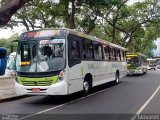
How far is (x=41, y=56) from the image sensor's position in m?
13.5

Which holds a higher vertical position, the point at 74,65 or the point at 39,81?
the point at 74,65

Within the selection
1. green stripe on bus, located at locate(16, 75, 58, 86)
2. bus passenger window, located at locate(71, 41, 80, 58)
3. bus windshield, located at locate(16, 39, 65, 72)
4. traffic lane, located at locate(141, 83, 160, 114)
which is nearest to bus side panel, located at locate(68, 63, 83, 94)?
bus passenger window, located at locate(71, 41, 80, 58)

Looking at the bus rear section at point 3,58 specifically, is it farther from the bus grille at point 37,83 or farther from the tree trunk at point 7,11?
the bus grille at point 37,83

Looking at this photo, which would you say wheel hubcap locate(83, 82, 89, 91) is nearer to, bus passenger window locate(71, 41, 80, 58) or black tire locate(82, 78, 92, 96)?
black tire locate(82, 78, 92, 96)

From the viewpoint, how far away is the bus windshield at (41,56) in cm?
1333

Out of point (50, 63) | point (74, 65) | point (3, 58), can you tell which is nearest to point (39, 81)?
point (50, 63)

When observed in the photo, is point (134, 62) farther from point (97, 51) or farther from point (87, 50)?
point (87, 50)

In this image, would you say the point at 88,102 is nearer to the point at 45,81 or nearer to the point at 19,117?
the point at 45,81

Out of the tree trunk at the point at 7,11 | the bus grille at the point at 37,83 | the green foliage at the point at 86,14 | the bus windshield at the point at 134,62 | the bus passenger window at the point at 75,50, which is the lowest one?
the bus grille at the point at 37,83

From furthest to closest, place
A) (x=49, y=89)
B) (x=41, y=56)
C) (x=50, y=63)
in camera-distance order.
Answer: (x=41, y=56) → (x=50, y=63) → (x=49, y=89)

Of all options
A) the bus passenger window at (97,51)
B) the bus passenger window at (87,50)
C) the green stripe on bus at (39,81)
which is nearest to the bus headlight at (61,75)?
the green stripe on bus at (39,81)

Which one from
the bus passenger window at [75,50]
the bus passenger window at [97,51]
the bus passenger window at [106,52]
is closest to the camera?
the bus passenger window at [75,50]

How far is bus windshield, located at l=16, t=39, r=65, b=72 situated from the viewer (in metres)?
13.3

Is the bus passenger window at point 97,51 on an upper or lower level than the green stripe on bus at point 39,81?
upper
